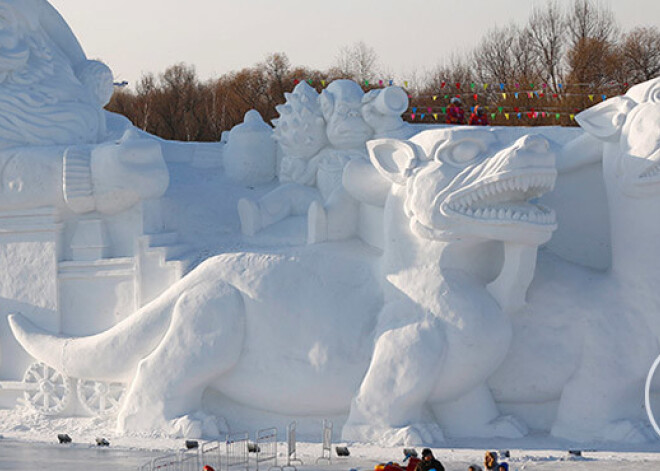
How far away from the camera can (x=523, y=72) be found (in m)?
38.0

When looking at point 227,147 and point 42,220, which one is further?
point 227,147

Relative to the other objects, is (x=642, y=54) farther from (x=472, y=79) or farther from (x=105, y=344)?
(x=105, y=344)

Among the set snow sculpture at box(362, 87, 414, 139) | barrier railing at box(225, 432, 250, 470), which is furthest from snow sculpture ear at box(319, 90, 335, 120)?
barrier railing at box(225, 432, 250, 470)

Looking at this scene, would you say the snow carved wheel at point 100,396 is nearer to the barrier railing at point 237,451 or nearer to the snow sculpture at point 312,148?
the barrier railing at point 237,451

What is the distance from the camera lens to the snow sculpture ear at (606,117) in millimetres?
9945

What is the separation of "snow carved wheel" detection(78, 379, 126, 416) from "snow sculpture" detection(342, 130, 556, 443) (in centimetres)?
216

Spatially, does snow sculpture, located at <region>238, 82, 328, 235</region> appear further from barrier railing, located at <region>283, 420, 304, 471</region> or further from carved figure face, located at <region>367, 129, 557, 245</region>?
barrier railing, located at <region>283, 420, 304, 471</region>

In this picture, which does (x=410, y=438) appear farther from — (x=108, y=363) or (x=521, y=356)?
(x=108, y=363)

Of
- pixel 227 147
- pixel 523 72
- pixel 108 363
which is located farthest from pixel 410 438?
pixel 523 72

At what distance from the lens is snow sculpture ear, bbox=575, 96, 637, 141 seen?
9.95 meters

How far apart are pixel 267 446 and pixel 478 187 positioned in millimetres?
2549

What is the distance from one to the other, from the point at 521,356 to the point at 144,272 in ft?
10.7

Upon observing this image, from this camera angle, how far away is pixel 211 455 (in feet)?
30.7

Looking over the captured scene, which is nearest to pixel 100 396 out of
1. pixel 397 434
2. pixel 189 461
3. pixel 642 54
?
pixel 189 461
